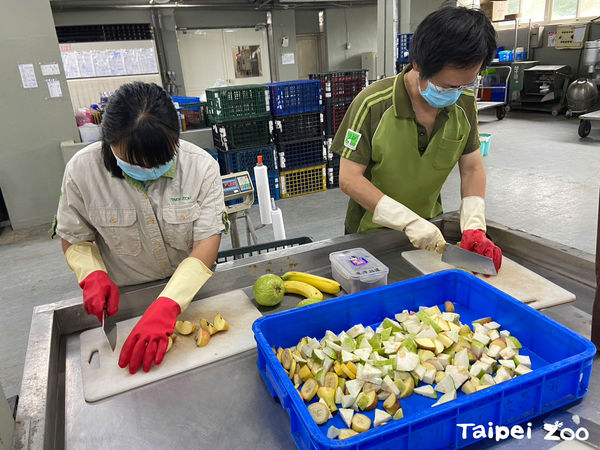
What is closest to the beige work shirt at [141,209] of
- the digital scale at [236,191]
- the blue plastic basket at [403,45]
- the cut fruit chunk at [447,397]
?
the cut fruit chunk at [447,397]

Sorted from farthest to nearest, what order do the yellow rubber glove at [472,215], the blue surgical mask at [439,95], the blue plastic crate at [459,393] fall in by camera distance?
the yellow rubber glove at [472,215]
the blue surgical mask at [439,95]
the blue plastic crate at [459,393]

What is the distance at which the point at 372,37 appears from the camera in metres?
11.5

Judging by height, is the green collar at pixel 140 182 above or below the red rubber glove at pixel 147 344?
above

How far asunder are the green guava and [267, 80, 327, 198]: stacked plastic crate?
12.9 feet

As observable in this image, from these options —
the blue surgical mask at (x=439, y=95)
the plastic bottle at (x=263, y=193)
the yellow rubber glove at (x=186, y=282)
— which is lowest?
the plastic bottle at (x=263, y=193)

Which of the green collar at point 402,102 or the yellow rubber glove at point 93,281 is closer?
the yellow rubber glove at point 93,281

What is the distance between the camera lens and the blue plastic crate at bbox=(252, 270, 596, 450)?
77cm

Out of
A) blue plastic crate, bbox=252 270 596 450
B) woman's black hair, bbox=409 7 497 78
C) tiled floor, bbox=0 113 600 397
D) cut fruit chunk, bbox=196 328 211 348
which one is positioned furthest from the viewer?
tiled floor, bbox=0 113 600 397

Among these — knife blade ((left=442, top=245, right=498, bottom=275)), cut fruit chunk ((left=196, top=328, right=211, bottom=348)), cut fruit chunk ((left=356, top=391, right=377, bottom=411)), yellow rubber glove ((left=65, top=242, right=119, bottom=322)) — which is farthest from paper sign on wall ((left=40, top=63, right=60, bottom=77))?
cut fruit chunk ((left=356, top=391, right=377, bottom=411))

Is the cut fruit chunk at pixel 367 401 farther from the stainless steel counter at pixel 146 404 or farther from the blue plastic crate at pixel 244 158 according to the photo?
the blue plastic crate at pixel 244 158

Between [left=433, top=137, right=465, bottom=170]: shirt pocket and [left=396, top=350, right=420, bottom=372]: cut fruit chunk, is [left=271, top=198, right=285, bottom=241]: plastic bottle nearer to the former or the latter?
[left=433, top=137, right=465, bottom=170]: shirt pocket

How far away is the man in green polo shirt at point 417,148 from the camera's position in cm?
145

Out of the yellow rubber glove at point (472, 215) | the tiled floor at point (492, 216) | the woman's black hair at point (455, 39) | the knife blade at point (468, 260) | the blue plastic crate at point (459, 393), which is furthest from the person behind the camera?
the tiled floor at point (492, 216)

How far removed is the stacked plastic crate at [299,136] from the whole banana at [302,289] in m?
3.89
